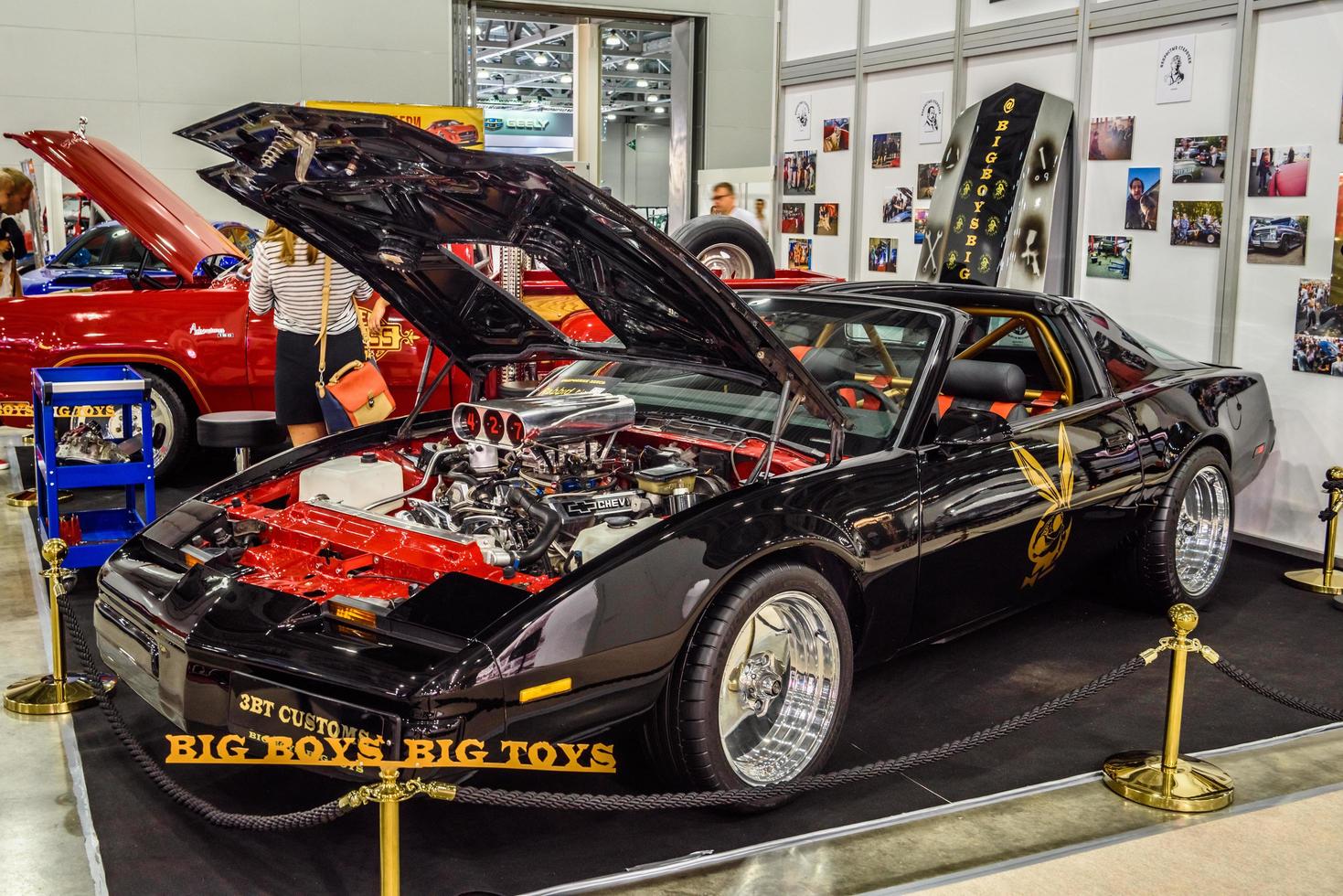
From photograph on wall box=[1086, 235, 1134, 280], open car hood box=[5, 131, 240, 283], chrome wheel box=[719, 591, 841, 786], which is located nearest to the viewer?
chrome wheel box=[719, 591, 841, 786]

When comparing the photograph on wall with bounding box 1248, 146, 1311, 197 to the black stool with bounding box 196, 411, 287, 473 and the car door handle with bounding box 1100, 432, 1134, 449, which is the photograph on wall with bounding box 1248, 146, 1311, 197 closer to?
the car door handle with bounding box 1100, 432, 1134, 449

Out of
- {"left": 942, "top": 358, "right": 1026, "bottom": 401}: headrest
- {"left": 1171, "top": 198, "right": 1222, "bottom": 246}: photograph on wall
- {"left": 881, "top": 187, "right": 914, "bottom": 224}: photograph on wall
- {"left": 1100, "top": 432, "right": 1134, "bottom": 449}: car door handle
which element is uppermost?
{"left": 881, "top": 187, "right": 914, "bottom": 224}: photograph on wall

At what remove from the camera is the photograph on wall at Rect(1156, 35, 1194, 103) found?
20.3 feet

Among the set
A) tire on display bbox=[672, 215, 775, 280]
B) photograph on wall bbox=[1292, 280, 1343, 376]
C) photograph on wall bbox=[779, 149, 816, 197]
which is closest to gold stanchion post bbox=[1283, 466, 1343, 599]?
photograph on wall bbox=[1292, 280, 1343, 376]

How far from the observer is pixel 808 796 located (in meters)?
3.17

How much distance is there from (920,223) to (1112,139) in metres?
1.59

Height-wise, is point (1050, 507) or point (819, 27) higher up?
point (819, 27)

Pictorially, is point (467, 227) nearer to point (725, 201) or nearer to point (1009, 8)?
point (1009, 8)

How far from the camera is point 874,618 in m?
3.33

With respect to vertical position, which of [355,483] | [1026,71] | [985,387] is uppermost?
[1026,71]

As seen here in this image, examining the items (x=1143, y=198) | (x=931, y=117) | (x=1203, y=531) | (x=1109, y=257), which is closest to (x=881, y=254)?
(x=931, y=117)

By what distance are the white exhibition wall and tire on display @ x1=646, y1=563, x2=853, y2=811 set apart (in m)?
3.72

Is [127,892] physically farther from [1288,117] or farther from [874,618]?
[1288,117]

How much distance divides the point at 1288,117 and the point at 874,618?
3.88m
